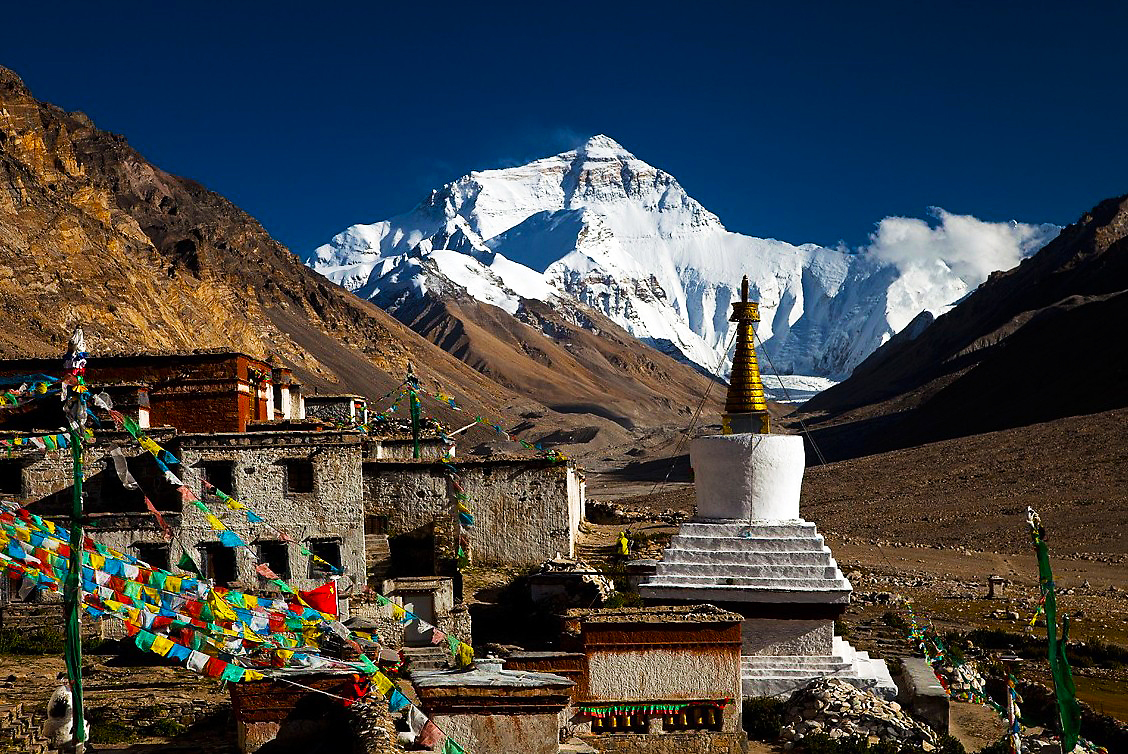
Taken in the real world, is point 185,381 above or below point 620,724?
above

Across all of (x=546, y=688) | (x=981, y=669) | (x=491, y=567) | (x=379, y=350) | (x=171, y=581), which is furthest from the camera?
(x=379, y=350)

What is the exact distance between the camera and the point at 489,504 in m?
24.0

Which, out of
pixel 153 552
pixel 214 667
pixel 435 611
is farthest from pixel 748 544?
pixel 153 552

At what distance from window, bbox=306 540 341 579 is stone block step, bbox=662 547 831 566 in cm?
766

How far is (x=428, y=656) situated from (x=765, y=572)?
208 inches

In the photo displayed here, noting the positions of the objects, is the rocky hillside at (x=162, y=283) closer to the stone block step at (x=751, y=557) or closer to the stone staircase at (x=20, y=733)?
the stone staircase at (x=20, y=733)

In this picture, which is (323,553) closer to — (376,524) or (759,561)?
(376,524)

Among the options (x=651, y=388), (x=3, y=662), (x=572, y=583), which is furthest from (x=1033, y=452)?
(x=651, y=388)

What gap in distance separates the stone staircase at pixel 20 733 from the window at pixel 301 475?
8180 mm

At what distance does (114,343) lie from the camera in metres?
61.5

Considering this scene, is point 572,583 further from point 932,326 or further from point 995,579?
point 932,326

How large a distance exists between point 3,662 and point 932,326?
13140 centimetres

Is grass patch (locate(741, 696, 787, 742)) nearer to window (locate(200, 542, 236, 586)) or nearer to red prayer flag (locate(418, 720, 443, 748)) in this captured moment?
red prayer flag (locate(418, 720, 443, 748))

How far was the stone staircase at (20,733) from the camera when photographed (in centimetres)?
1180
